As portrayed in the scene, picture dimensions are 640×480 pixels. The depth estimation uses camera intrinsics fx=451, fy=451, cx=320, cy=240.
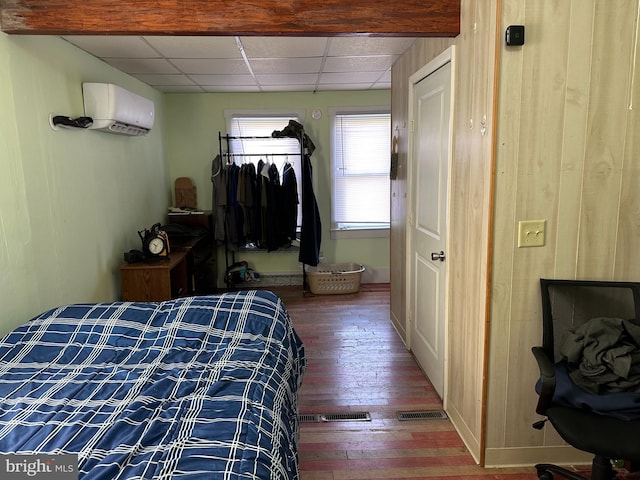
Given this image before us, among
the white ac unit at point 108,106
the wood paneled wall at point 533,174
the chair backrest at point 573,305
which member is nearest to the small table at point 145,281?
the white ac unit at point 108,106

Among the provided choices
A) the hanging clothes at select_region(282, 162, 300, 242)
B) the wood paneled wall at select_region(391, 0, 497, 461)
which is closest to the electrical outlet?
the wood paneled wall at select_region(391, 0, 497, 461)

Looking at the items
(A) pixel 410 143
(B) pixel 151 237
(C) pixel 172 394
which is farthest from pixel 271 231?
(C) pixel 172 394

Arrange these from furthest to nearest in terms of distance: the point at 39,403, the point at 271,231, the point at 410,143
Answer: the point at 271,231 < the point at 410,143 < the point at 39,403

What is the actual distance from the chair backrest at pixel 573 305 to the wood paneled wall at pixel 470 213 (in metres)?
0.26

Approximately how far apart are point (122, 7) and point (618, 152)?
2327 mm

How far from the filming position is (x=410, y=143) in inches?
127

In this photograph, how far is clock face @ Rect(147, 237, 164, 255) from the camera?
3.50 m

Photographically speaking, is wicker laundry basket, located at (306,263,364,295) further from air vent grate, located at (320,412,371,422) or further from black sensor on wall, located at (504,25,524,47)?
black sensor on wall, located at (504,25,524,47)

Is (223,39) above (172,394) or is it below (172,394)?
above

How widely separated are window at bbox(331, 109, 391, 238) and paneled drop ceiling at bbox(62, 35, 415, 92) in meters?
0.48

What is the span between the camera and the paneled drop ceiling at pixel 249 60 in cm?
296

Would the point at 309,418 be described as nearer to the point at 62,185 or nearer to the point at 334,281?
the point at 62,185

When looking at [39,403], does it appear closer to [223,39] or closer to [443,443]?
[443,443]

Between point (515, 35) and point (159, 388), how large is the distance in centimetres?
195
